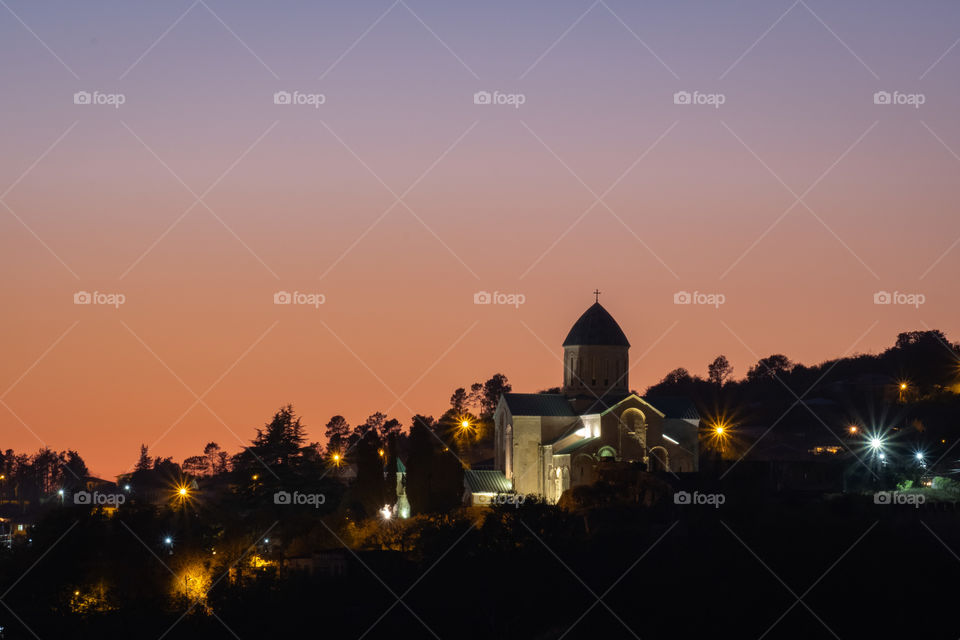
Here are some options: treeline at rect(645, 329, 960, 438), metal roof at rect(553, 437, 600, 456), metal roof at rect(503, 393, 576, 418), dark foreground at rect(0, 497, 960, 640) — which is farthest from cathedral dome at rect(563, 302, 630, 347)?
treeline at rect(645, 329, 960, 438)

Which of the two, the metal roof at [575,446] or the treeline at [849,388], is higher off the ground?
the treeline at [849,388]

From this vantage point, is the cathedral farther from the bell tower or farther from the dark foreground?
the dark foreground

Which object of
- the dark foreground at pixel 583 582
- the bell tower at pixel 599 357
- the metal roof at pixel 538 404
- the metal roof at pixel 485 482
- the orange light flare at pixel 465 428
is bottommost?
the dark foreground at pixel 583 582

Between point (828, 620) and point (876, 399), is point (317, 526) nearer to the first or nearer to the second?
point (828, 620)

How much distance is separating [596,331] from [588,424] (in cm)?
539

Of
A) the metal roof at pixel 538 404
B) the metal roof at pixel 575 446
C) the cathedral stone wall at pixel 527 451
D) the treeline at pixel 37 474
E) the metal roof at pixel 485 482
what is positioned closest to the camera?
the metal roof at pixel 575 446

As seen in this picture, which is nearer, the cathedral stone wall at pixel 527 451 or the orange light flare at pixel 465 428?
the cathedral stone wall at pixel 527 451

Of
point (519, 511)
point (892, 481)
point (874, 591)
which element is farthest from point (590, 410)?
point (874, 591)

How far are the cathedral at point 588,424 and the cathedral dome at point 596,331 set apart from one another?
0.17ft

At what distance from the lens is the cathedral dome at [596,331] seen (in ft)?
234

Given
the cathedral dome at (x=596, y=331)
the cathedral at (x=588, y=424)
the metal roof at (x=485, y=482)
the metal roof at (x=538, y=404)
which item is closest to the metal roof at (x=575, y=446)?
the cathedral at (x=588, y=424)

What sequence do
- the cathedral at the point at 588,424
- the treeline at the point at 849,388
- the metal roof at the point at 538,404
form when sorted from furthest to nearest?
the treeline at the point at 849,388 → the metal roof at the point at 538,404 → the cathedral at the point at 588,424

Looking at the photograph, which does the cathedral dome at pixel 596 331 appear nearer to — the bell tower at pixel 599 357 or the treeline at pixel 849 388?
the bell tower at pixel 599 357

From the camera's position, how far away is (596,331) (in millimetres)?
71375
